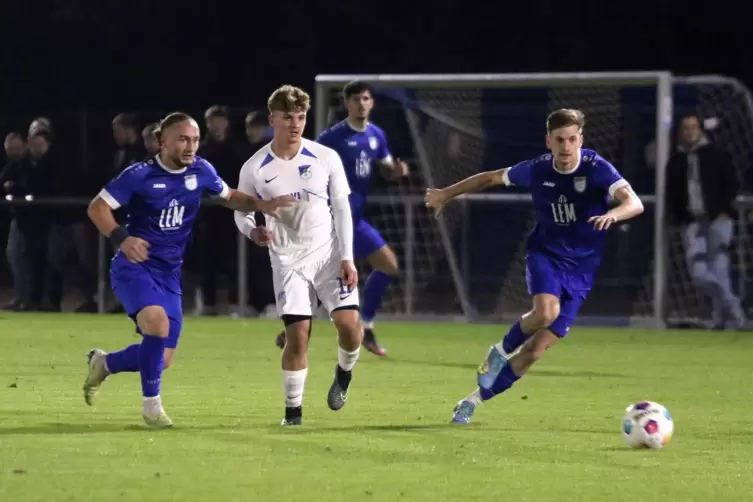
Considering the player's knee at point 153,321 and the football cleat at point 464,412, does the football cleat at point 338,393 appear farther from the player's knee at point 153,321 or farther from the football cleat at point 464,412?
the player's knee at point 153,321

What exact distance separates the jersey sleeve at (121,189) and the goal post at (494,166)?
28.4 ft

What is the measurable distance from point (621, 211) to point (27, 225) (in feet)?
37.5

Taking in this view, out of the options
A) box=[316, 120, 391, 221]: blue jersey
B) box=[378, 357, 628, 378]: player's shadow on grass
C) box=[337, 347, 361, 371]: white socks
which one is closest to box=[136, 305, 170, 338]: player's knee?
box=[337, 347, 361, 371]: white socks

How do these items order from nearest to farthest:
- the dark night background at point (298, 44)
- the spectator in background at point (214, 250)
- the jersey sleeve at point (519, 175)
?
the jersey sleeve at point (519, 175), the spectator in background at point (214, 250), the dark night background at point (298, 44)

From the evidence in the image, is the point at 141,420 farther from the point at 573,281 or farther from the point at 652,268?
the point at 652,268

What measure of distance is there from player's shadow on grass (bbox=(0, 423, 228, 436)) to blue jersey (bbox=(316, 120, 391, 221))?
15.9 feet

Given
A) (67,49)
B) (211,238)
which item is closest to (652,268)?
(211,238)

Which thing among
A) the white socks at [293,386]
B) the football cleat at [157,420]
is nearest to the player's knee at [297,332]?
the white socks at [293,386]

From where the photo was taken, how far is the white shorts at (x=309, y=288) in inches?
358

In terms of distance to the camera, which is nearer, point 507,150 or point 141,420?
point 141,420

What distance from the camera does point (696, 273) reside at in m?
16.8

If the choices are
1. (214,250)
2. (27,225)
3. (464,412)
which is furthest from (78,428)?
(27,225)

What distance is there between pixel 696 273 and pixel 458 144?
281cm

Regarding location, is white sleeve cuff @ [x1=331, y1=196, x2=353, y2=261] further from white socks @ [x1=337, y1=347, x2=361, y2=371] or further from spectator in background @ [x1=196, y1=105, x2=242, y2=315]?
spectator in background @ [x1=196, y1=105, x2=242, y2=315]
